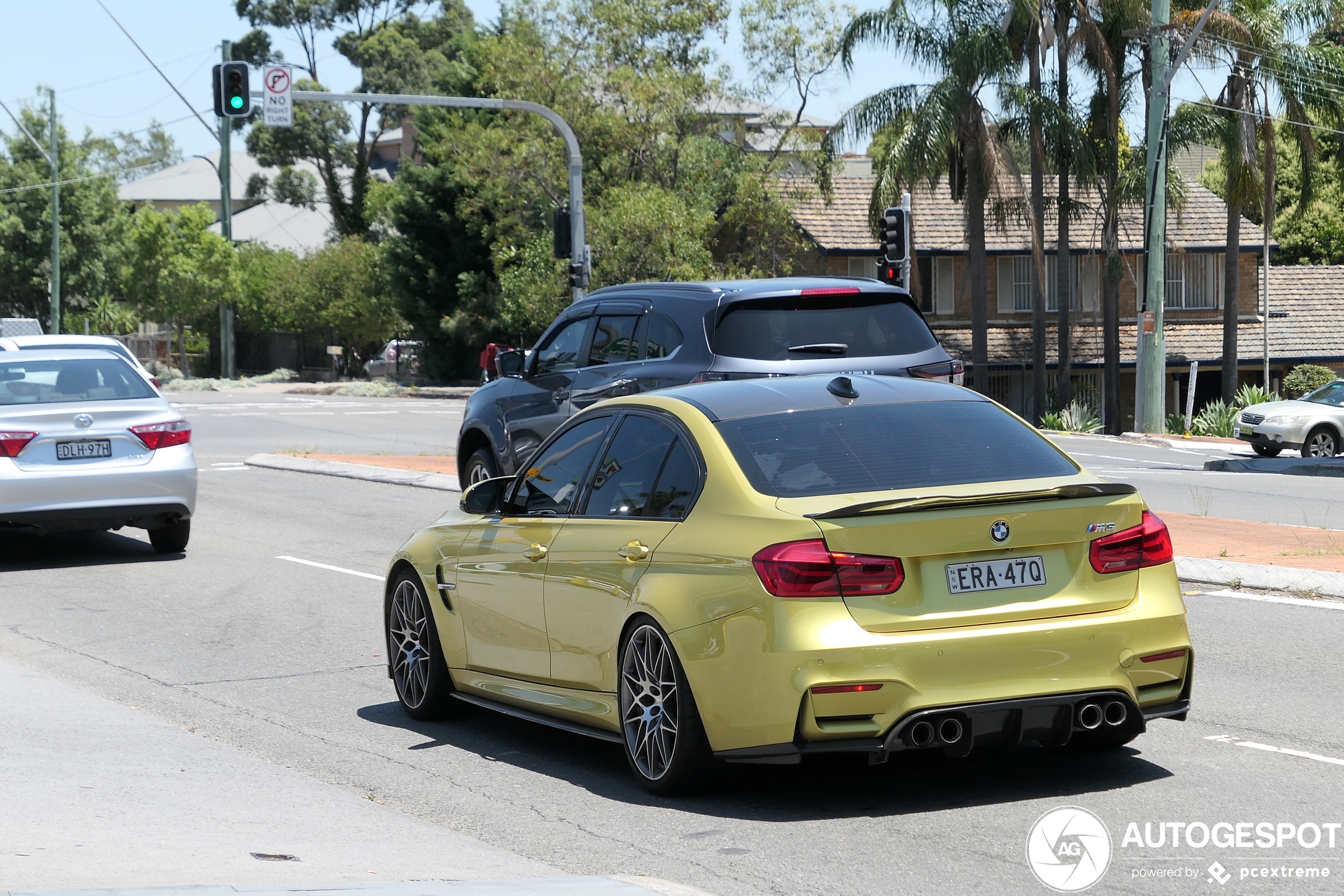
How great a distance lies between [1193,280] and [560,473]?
4922 cm

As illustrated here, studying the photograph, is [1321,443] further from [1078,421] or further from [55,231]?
[55,231]

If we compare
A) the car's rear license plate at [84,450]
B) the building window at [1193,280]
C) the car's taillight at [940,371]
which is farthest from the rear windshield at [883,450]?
the building window at [1193,280]

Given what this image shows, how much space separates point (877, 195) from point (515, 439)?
87.4ft

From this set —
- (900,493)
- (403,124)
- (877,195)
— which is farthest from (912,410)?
(403,124)

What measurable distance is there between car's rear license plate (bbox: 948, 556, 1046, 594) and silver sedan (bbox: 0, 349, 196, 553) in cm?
923

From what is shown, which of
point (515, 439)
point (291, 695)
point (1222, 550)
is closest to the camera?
point (291, 695)

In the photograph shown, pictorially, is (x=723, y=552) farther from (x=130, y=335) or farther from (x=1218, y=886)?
(x=130, y=335)

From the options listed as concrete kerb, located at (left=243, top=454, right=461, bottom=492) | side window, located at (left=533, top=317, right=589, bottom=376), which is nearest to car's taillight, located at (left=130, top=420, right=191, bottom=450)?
side window, located at (left=533, top=317, right=589, bottom=376)

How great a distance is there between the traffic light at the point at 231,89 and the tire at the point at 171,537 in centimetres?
1301

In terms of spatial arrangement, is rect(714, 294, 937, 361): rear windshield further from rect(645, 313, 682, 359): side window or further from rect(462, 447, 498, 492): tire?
rect(462, 447, 498, 492): tire

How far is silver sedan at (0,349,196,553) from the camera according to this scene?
1306 cm

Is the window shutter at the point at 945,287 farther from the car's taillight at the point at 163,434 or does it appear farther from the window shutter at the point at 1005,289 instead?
the car's taillight at the point at 163,434

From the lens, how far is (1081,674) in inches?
234

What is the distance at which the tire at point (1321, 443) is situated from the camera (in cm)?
3047
